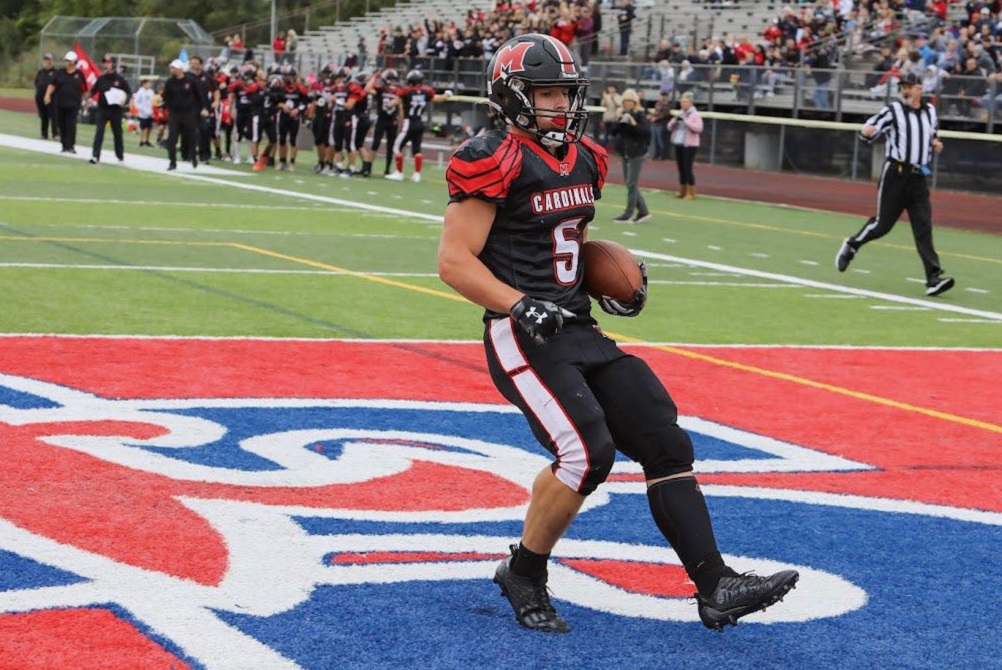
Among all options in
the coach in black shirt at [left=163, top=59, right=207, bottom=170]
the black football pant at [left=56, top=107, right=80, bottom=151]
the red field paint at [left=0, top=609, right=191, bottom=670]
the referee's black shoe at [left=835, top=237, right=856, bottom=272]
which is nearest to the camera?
the red field paint at [left=0, top=609, right=191, bottom=670]

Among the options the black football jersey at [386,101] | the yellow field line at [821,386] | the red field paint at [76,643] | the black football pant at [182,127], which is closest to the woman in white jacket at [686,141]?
the black football jersey at [386,101]

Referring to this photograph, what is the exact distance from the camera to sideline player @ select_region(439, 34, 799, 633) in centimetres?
485

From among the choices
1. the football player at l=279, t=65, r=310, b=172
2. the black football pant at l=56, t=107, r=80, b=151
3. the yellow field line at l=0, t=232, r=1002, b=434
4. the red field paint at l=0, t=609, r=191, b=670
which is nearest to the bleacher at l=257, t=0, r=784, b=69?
the football player at l=279, t=65, r=310, b=172

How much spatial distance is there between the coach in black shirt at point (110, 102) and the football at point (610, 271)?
23135mm

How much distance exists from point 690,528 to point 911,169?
10.5 m

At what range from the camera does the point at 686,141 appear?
84.8 feet

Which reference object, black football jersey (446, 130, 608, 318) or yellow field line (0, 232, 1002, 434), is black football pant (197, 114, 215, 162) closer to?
yellow field line (0, 232, 1002, 434)

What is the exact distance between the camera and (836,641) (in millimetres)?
4875

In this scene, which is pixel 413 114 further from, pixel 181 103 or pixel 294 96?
pixel 181 103

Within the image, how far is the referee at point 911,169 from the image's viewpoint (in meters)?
14.6

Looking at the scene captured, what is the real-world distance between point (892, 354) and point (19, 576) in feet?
24.2

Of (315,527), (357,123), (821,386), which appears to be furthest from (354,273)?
(357,123)

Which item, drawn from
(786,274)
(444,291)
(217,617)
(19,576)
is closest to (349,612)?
(217,617)

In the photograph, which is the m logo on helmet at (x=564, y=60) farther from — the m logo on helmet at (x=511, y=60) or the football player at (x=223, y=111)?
the football player at (x=223, y=111)
